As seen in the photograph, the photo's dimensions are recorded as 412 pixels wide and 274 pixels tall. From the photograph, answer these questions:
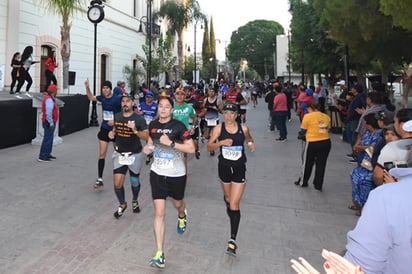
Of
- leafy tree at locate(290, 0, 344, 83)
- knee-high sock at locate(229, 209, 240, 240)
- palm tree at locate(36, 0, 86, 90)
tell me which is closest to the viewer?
knee-high sock at locate(229, 209, 240, 240)

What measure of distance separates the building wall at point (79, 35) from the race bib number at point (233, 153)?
1489 cm

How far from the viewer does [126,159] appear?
17.8ft

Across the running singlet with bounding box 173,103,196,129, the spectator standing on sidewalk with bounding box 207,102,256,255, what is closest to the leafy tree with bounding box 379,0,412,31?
the running singlet with bounding box 173,103,196,129

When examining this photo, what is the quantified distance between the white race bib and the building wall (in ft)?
44.4

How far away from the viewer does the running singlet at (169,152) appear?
14.1ft

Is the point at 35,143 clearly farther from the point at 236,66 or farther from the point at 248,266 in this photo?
the point at 236,66

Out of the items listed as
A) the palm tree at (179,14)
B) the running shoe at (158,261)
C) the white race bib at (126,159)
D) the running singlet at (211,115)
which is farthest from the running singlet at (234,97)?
the palm tree at (179,14)

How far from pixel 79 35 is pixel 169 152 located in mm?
20377

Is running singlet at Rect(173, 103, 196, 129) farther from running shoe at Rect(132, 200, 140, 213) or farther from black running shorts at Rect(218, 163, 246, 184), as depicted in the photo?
black running shorts at Rect(218, 163, 246, 184)

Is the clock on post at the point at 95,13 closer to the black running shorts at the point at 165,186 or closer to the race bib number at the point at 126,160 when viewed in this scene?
the race bib number at the point at 126,160

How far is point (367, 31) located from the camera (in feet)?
33.9

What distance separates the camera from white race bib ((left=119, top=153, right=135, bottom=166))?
5437mm

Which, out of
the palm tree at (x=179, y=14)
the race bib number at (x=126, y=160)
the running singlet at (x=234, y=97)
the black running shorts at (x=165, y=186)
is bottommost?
the black running shorts at (x=165, y=186)

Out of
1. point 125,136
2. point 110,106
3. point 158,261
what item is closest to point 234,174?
point 158,261
